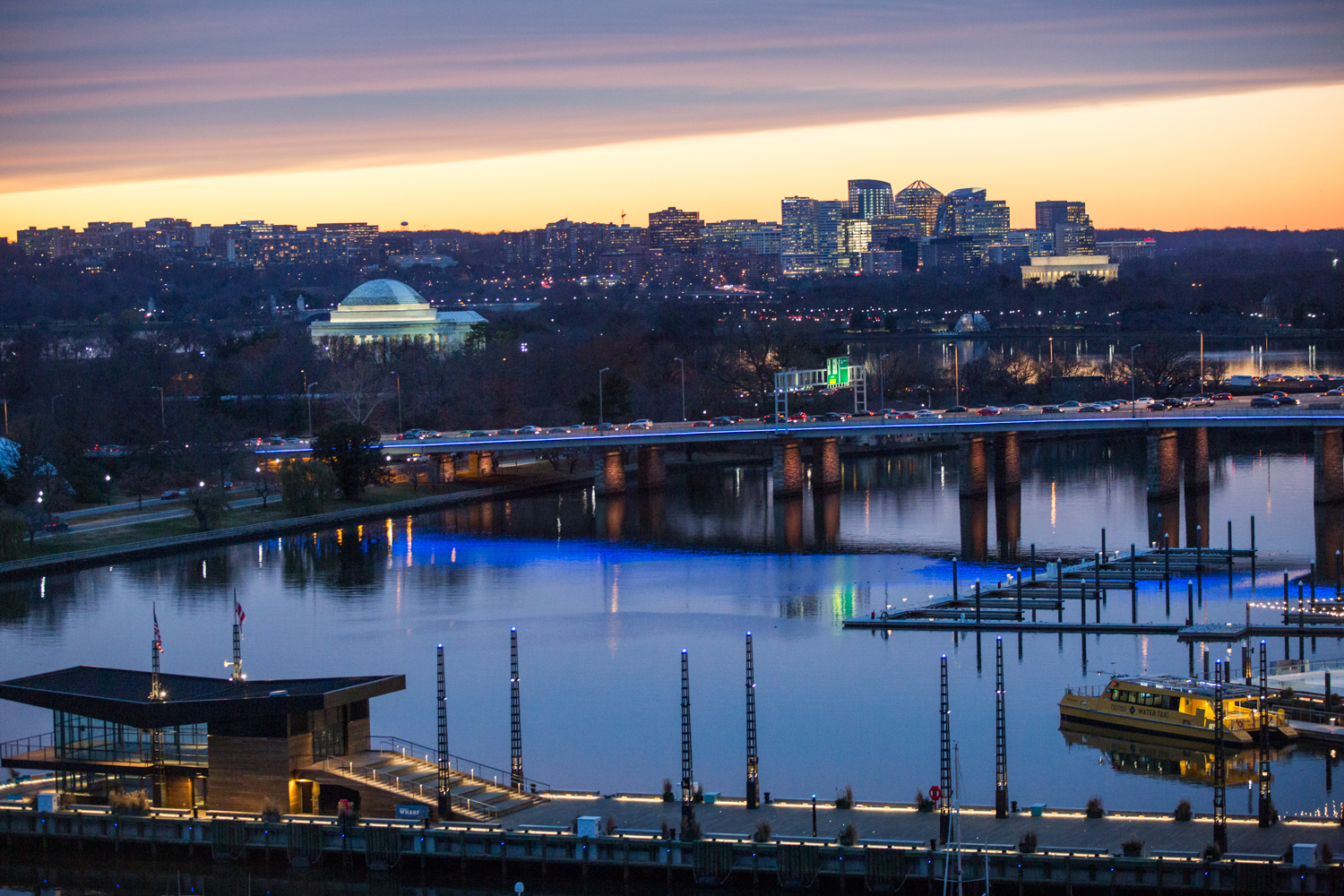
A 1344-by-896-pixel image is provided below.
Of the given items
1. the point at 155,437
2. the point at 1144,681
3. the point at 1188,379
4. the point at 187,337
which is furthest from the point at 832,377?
the point at 1144,681

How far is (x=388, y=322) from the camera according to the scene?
4326 inches

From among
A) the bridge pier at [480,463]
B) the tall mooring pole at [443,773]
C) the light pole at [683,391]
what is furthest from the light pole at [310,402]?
the tall mooring pole at [443,773]

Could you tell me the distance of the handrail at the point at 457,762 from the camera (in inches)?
1042

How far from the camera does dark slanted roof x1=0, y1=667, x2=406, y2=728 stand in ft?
80.0

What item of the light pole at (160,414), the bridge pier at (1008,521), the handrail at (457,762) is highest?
the light pole at (160,414)

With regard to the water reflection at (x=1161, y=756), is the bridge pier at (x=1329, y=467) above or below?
above

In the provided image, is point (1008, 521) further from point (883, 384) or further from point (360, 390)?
point (883, 384)

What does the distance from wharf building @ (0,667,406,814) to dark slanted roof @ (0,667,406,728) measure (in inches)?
0.7

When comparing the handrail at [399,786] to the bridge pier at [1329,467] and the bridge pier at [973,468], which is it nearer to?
the bridge pier at [1329,467]

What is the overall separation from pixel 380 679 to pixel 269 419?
57040 mm

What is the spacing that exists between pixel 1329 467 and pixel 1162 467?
578 centimetres

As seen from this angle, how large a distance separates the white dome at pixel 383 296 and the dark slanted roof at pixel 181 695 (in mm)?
87098

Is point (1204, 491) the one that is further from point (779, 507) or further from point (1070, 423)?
point (779, 507)

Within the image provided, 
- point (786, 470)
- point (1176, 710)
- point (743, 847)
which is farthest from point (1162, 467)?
point (743, 847)
